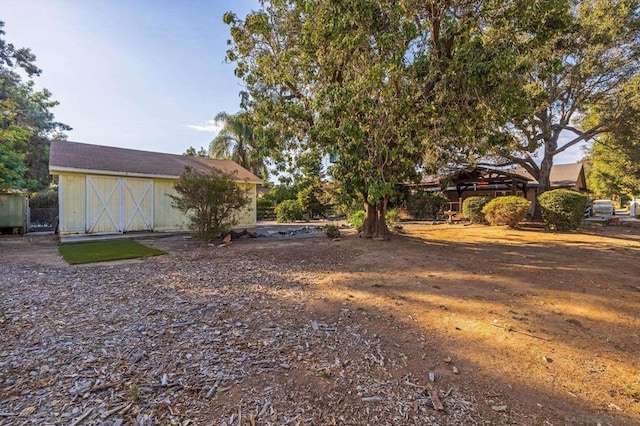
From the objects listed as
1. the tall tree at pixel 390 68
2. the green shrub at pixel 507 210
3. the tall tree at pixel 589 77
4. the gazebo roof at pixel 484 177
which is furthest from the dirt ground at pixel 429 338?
the gazebo roof at pixel 484 177

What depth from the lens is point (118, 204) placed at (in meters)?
12.0

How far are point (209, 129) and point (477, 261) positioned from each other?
23162 mm

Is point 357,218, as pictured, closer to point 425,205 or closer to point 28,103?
point 425,205

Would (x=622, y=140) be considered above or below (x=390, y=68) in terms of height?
above

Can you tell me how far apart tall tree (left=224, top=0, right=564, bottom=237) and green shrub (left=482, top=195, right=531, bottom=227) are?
251 inches

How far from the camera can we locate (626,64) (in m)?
13.3

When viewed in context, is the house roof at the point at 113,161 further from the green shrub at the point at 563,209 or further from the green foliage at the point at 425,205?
the green shrub at the point at 563,209

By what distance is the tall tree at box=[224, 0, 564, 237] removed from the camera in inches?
244

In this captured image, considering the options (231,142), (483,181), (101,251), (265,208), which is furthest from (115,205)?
(483,181)

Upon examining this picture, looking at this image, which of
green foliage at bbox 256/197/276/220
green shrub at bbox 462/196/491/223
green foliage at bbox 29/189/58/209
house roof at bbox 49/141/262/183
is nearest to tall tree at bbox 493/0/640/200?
green shrub at bbox 462/196/491/223

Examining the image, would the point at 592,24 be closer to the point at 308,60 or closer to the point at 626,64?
the point at 626,64

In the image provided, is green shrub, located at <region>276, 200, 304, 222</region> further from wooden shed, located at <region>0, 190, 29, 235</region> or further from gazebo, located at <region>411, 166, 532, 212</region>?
wooden shed, located at <region>0, 190, 29, 235</region>

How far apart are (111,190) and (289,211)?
34.0 feet

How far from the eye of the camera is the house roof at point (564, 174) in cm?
2452
